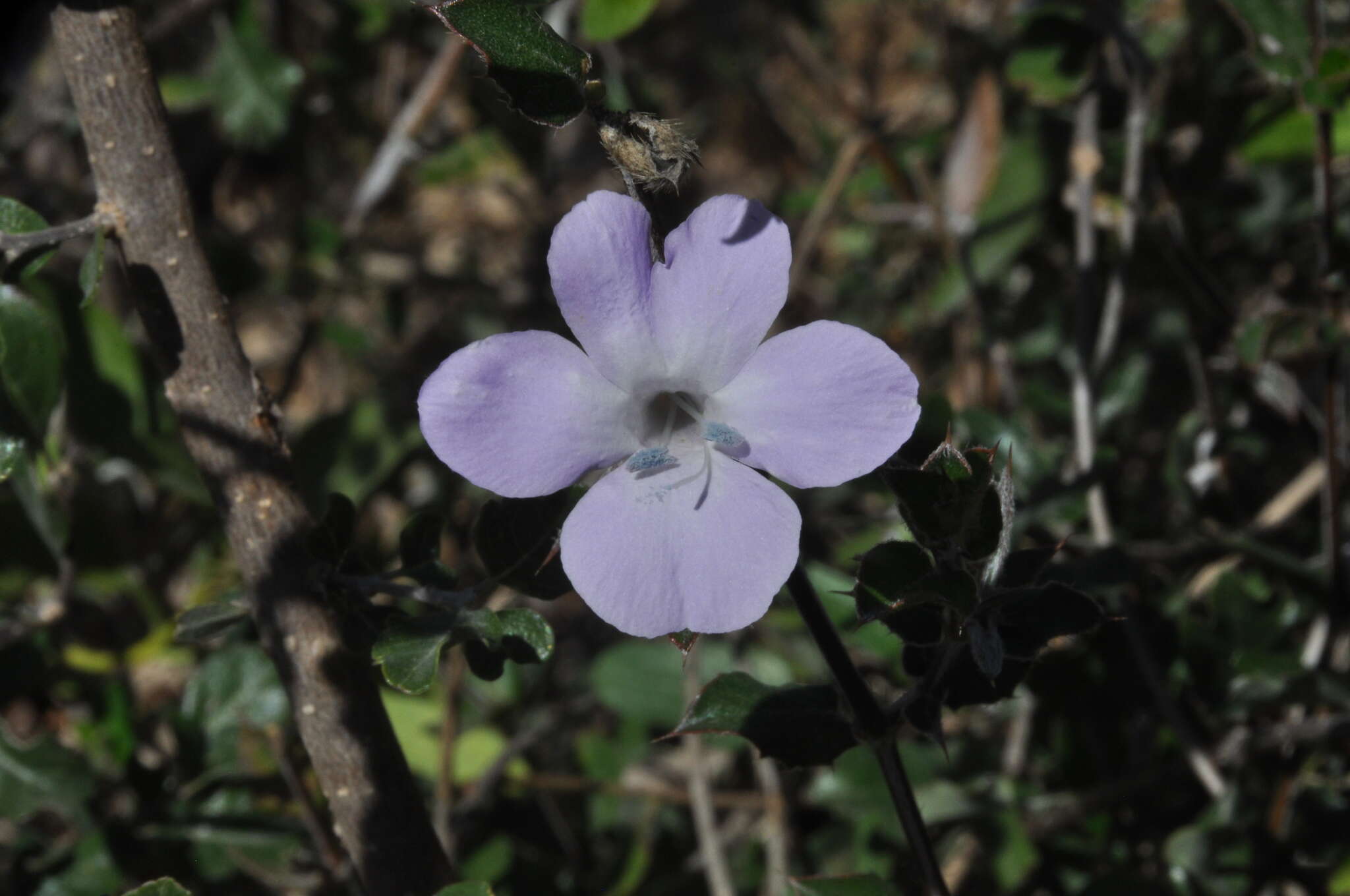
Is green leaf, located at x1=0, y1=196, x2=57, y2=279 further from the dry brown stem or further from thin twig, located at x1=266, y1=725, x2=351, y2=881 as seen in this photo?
thin twig, located at x1=266, y1=725, x2=351, y2=881

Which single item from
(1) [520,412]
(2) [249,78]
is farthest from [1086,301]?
(2) [249,78]

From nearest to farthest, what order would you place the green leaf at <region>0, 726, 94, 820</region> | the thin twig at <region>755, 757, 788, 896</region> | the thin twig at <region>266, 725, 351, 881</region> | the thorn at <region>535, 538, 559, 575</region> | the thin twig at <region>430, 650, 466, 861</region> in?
the thorn at <region>535, 538, 559, 575</region> < the thin twig at <region>266, 725, 351, 881</region> < the green leaf at <region>0, 726, 94, 820</region> < the thin twig at <region>430, 650, 466, 861</region> < the thin twig at <region>755, 757, 788, 896</region>

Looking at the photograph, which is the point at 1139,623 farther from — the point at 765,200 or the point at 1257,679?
the point at 765,200

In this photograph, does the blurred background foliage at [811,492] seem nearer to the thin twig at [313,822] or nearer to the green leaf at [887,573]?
the thin twig at [313,822]

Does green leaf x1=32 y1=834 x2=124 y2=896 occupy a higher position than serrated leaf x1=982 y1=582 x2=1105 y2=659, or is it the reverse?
serrated leaf x1=982 y1=582 x2=1105 y2=659

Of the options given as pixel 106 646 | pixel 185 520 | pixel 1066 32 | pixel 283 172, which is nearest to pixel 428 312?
pixel 283 172

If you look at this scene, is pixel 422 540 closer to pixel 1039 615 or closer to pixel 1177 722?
pixel 1039 615

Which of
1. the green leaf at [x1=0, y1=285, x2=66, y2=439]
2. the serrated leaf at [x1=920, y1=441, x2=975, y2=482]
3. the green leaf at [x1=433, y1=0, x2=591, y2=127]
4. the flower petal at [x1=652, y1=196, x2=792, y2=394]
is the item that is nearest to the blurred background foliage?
the green leaf at [x1=0, y1=285, x2=66, y2=439]
